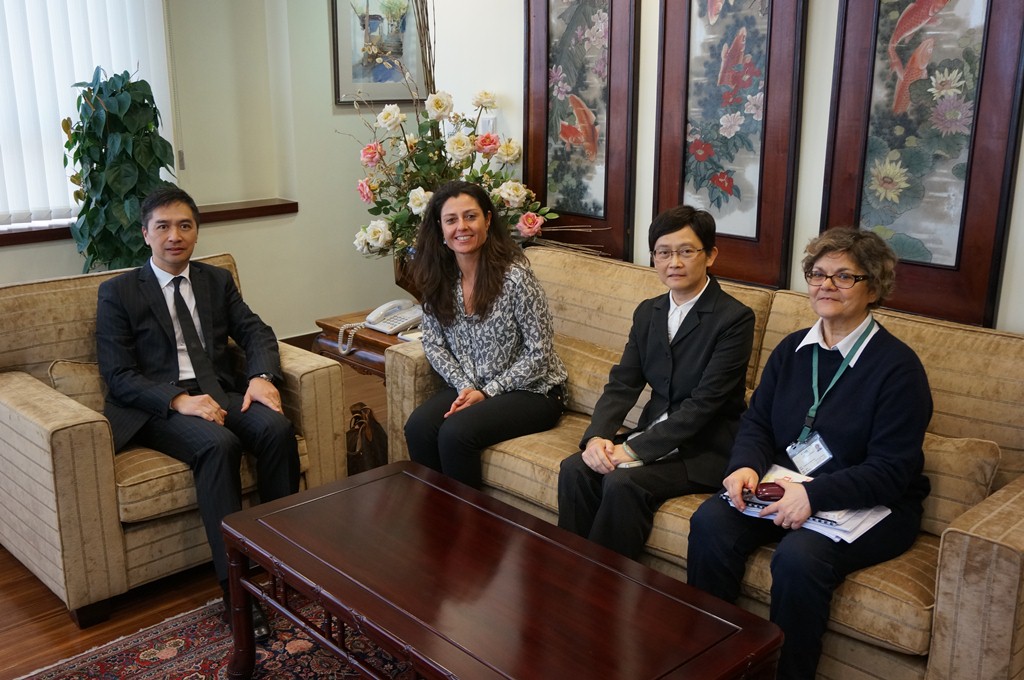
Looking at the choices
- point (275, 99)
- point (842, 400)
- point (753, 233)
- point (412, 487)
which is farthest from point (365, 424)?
point (275, 99)

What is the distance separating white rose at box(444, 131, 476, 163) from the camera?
3588 millimetres

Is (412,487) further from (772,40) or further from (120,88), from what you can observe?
(120,88)

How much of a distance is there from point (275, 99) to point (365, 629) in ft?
13.0

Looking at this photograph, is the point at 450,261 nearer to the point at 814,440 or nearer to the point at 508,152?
the point at 508,152

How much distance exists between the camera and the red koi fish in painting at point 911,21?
2588mm

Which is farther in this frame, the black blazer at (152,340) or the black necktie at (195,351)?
the black necktie at (195,351)

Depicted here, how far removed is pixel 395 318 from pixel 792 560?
208 centimetres

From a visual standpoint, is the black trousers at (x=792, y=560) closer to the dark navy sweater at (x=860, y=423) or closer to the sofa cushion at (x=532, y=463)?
the dark navy sweater at (x=860, y=423)

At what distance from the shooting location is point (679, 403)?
8.89 feet

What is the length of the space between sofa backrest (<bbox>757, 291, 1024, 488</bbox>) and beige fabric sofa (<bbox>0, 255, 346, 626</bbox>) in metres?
1.81

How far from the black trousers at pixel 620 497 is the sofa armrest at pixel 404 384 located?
76 centimetres

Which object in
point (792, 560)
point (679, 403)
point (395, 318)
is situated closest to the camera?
point (792, 560)

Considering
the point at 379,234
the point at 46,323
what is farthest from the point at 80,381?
the point at 379,234

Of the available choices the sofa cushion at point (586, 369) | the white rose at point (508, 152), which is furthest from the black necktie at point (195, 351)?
the white rose at point (508, 152)
